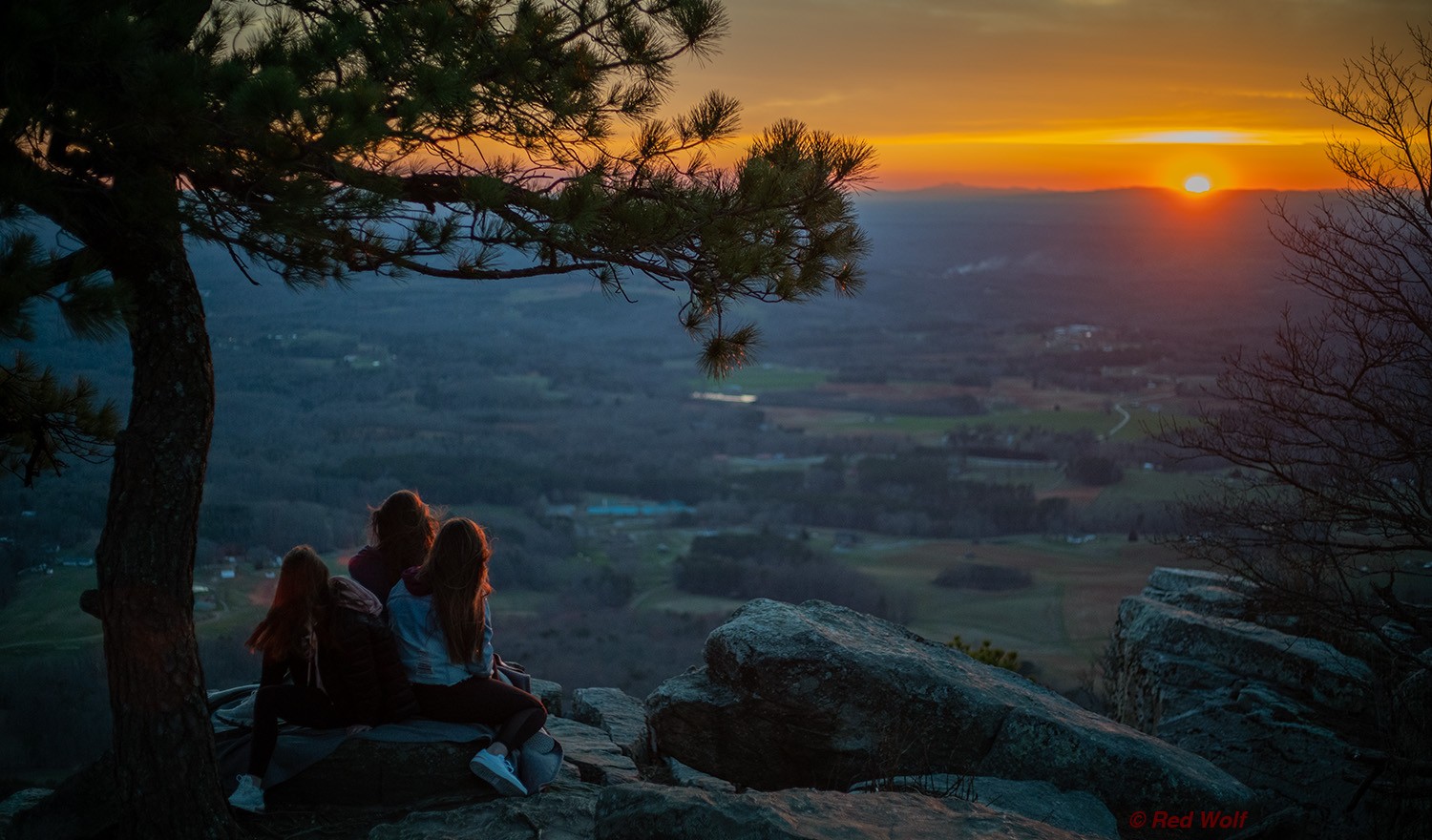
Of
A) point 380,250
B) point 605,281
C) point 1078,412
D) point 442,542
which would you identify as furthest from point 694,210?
point 1078,412

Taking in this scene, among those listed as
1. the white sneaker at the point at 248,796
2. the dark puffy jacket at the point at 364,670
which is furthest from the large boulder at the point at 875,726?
the white sneaker at the point at 248,796

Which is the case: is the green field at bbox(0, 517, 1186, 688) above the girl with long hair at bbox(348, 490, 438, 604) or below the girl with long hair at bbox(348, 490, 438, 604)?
below

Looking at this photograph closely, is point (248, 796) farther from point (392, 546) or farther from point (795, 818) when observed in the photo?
point (795, 818)

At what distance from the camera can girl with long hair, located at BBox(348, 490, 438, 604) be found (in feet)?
17.8

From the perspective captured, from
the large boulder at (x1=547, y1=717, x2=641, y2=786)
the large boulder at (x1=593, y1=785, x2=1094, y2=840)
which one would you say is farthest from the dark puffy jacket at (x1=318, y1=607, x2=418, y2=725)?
the large boulder at (x1=593, y1=785, x2=1094, y2=840)

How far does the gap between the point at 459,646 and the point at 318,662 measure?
695mm

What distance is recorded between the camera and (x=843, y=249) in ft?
18.3

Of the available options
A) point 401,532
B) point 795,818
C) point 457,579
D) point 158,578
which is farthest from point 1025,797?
point 158,578

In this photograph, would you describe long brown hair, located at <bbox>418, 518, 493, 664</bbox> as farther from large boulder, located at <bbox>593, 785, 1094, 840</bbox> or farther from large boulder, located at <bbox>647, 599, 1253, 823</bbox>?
large boulder, located at <bbox>647, 599, 1253, 823</bbox>

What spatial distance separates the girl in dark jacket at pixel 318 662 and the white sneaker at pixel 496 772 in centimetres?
Answer: 45

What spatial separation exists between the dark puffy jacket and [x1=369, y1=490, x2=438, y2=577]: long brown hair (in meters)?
0.57

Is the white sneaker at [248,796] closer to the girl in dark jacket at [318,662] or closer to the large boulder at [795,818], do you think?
the girl in dark jacket at [318,662]

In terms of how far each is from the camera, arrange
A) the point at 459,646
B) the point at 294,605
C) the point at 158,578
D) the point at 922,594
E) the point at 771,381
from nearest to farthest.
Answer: the point at 158,578 < the point at 294,605 < the point at 459,646 < the point at 922,594 < the point at 771,381

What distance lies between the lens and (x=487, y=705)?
5043 millimetres
